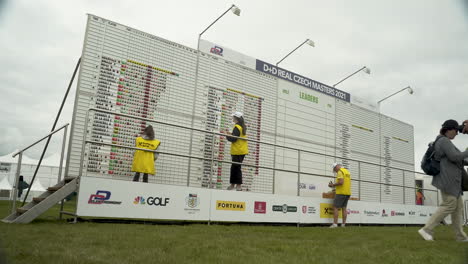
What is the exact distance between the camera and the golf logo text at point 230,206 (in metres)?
7.16

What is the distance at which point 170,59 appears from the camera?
9039 millimetres

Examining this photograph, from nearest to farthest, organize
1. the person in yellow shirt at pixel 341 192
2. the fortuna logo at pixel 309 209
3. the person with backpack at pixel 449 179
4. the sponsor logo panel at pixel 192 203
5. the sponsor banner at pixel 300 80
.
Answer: the person with backpack at pixel 449 179
the sponsor logo panel at pixel 192 203
the fortuna logo at pixel 309 209
the person in yellow shirt at pixel 341 192
the sponsor banner at pixel 300 80

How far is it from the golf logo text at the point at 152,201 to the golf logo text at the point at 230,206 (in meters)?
1.11

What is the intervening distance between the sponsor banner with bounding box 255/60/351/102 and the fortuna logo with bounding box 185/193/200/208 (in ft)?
17.7

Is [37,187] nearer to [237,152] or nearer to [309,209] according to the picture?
[237,152]

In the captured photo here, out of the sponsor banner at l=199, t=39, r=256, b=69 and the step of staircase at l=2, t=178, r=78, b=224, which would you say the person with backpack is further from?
the sponsor banner at l=199, t=39, r=256, b=69

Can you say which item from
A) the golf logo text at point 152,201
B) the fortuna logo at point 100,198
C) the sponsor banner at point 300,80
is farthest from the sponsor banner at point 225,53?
the fortuna logo at point 100,198

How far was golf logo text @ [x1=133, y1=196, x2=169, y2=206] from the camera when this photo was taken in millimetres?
6222

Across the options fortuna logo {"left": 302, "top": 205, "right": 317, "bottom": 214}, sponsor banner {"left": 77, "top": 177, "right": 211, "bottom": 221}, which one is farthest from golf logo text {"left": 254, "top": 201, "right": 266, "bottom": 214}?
fortuna logo {"left": 302, "top": 205, "right": 317, "bottom": 214}

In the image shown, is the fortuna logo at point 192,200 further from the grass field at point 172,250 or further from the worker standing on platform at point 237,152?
the grass field at point 172,250

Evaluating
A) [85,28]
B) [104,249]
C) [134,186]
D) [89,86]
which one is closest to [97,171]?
[134,186]

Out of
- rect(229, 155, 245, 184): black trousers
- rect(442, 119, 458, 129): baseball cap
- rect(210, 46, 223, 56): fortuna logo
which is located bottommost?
rect(229, 155, 245, 184): black trousers

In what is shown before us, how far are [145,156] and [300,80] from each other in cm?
710

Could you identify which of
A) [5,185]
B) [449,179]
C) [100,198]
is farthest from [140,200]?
[5,185]
